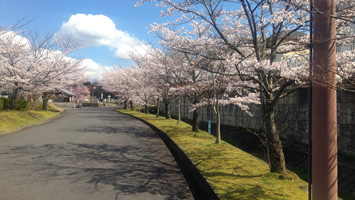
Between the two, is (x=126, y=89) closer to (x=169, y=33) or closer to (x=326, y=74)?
(x=169, y=33)

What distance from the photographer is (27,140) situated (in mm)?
10859

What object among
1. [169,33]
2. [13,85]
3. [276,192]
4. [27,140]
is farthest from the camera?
[13,85]

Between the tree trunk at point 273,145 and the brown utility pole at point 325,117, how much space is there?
245 cm

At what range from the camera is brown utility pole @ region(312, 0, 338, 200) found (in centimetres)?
336

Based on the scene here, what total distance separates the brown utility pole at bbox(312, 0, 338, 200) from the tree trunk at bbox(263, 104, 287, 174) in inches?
96.6

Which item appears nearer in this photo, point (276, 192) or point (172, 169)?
point (276, 192)

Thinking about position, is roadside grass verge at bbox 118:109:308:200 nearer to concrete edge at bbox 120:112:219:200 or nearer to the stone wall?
concrete edge at bbox 120:112:219:200

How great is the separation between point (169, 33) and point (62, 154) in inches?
281

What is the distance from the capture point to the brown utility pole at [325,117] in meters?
3.36

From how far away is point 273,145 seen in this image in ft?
19.5

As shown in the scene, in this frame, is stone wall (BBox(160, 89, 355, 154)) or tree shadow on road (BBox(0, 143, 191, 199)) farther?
stone wall (BBox(160, 89, 355, 154))

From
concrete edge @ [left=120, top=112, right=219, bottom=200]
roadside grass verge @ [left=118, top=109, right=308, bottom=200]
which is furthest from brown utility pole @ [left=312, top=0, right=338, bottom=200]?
concrete edge @ [left=120, top=112, right=219, bottom=200]

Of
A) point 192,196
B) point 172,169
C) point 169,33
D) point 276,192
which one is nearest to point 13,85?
point 169,33

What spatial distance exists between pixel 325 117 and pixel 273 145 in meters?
2.71
